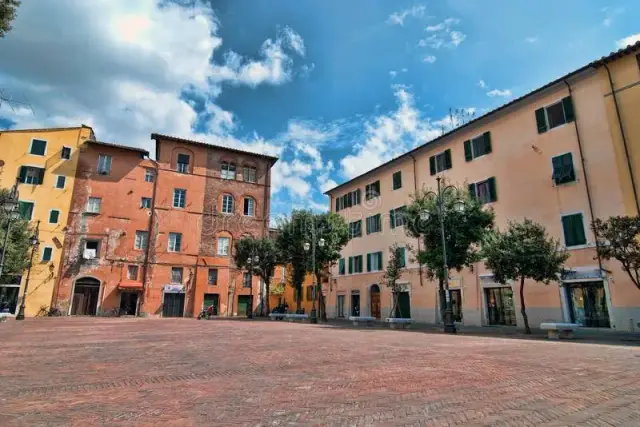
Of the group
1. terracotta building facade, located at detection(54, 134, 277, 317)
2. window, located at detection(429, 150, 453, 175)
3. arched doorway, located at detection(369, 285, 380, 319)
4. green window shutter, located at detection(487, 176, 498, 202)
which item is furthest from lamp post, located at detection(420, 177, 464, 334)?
terracotta building facade, located at detection(54, 134, 277, 317)

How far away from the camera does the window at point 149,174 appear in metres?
39.0

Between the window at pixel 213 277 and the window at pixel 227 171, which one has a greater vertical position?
the window at pixel 227 171

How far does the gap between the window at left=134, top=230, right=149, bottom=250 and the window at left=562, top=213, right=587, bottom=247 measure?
3417 centimetres

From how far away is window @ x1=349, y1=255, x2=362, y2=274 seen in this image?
3634 centimetres

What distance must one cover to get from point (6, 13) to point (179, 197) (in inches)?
1220

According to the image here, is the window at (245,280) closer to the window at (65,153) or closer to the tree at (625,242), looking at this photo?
the window at (65,153)

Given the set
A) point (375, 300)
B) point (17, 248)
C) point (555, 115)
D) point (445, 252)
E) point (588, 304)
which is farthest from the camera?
point (375, 300)

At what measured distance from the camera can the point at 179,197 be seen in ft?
131

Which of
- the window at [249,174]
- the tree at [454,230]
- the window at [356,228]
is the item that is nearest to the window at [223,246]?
the window at [249,174]

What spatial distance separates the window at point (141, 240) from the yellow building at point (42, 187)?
6046 millimetres

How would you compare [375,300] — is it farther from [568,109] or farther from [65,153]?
[65,153]

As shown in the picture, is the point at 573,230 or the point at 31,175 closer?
the point at 573,230

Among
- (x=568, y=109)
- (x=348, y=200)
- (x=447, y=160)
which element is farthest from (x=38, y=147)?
(x=568, y=109)

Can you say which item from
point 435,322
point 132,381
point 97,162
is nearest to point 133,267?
point 97,162
